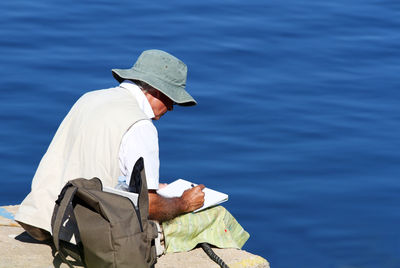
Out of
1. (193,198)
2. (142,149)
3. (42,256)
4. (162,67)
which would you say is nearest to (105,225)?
(142,149)

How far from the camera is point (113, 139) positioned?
486cm

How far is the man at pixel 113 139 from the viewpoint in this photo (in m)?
4.87

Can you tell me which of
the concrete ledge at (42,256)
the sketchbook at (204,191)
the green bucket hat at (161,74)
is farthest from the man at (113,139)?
the sketchbook at (204,191)

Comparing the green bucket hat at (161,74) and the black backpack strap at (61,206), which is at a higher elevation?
the green bucket hat at (161,74)

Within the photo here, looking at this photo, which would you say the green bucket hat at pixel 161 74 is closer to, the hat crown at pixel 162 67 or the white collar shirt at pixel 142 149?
the hat crown at pixel 162 67

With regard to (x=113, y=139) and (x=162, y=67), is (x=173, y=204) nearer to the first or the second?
(x=113, y=139)

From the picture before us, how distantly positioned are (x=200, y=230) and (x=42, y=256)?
0.94 metres

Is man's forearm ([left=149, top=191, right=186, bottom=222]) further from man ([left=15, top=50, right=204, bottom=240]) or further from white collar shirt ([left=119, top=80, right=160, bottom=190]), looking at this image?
white collar shirt ([left=119, top=80, right=160, bottom=190])

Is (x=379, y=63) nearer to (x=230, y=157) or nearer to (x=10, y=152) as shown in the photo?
(x=230, y=157)

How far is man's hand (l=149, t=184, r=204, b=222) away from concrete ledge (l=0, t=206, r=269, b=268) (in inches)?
10.6

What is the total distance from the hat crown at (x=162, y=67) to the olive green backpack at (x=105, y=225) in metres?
0.66

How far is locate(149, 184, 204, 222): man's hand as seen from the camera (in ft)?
16.6

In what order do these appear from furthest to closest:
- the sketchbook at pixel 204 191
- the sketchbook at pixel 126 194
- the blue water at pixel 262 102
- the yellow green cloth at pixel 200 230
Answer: the blue water at pixel 262 102
the sketchbook at pixel 204 191
the yellow green cloth at pixel 200 230
the sketchbook at pixel 126 194

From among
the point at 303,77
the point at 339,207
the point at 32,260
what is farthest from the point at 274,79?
the point at 32,260
